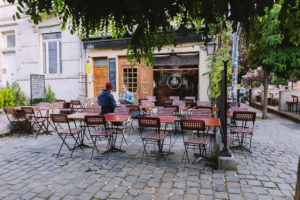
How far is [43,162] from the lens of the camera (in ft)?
15.4

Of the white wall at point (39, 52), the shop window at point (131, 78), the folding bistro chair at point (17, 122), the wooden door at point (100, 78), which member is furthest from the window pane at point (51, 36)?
the folding bistro chair at point (17, 122)

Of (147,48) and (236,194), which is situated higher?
(147,48)

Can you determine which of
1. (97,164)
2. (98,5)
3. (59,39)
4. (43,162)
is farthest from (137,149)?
(59,39)

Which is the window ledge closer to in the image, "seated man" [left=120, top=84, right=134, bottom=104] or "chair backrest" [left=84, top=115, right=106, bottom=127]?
"seated man" [left=120, top=84, right=134, bottom=104]

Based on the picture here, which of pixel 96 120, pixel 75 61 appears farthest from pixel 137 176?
pixel 75 61

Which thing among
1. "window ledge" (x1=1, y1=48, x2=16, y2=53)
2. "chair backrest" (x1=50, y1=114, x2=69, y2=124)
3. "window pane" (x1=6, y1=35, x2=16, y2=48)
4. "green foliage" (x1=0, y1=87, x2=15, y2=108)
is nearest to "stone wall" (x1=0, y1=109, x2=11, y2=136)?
"green foliage" (x1=0, y1=87, x2=15, y2=108)

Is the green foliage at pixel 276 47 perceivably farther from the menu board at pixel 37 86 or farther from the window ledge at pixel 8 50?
the window ledge at pixel 8 50

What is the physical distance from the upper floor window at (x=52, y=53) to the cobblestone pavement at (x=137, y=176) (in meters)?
10.1

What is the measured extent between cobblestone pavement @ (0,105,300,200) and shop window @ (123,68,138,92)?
809 centimetres

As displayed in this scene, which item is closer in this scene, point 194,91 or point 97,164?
point 97,164

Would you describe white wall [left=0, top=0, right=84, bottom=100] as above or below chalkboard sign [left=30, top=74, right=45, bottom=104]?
above

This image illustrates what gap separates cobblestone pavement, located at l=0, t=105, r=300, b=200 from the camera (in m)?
3.34

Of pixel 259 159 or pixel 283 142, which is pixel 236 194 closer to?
pixel 259 159

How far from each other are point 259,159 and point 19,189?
191 inches
